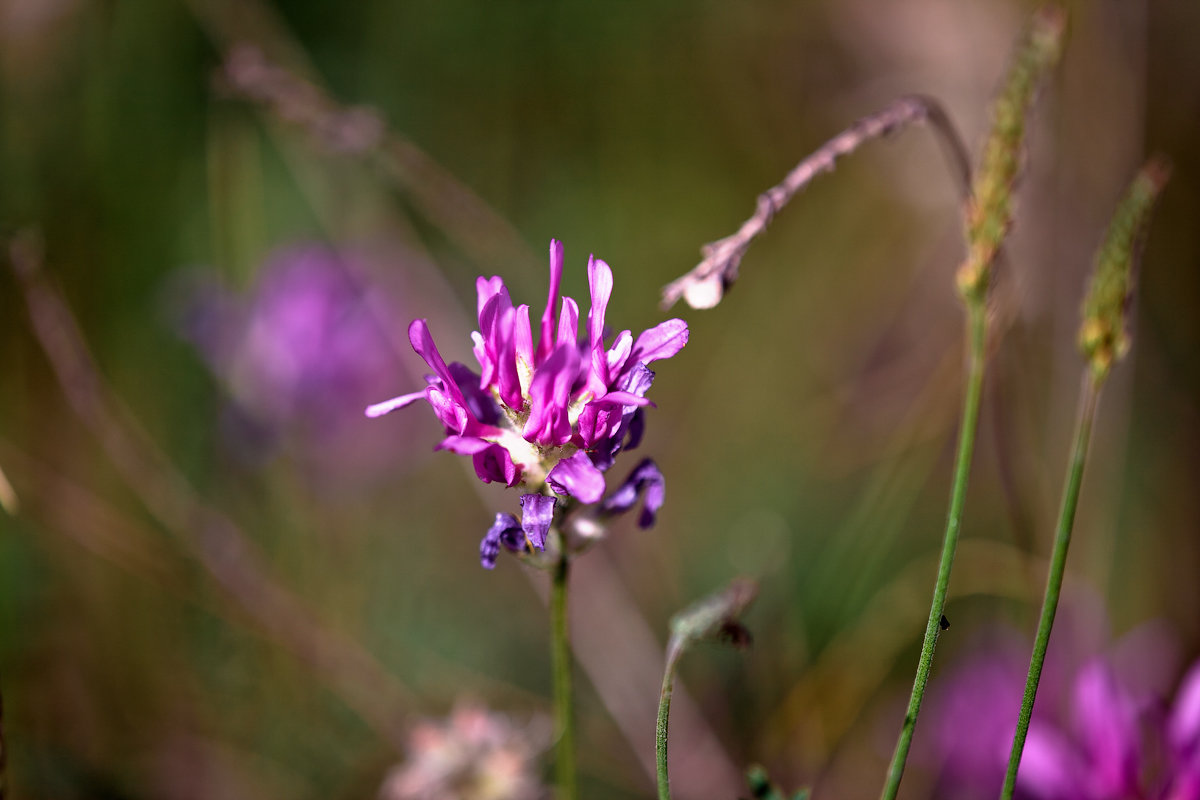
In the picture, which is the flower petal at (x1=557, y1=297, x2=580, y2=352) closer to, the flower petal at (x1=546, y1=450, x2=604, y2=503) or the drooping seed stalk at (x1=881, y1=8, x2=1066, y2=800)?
the flower petal at (x1=546, y1=450, x2=604, y2=503)

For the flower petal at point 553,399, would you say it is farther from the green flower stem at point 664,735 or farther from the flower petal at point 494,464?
the green flower stem at point 664,735

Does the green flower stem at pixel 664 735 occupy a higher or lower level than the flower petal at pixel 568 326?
lower

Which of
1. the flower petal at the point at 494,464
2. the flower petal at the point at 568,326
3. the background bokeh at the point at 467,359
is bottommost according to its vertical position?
the flower petal at the point at 494,464

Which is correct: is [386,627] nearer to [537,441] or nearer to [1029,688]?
[537,441]

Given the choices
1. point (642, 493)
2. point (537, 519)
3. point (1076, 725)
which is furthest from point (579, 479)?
point (1076, 725)

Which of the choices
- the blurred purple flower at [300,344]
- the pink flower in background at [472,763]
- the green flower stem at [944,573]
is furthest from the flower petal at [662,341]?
the blurred purple flower at [300,344]

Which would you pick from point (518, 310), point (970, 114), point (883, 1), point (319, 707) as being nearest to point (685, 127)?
point (883, 1)

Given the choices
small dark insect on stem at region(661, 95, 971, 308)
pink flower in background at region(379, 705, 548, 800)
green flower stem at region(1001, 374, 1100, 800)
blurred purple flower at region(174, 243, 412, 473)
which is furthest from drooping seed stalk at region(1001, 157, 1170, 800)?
blurred purple flower at region(174, 243, 412, 473)
